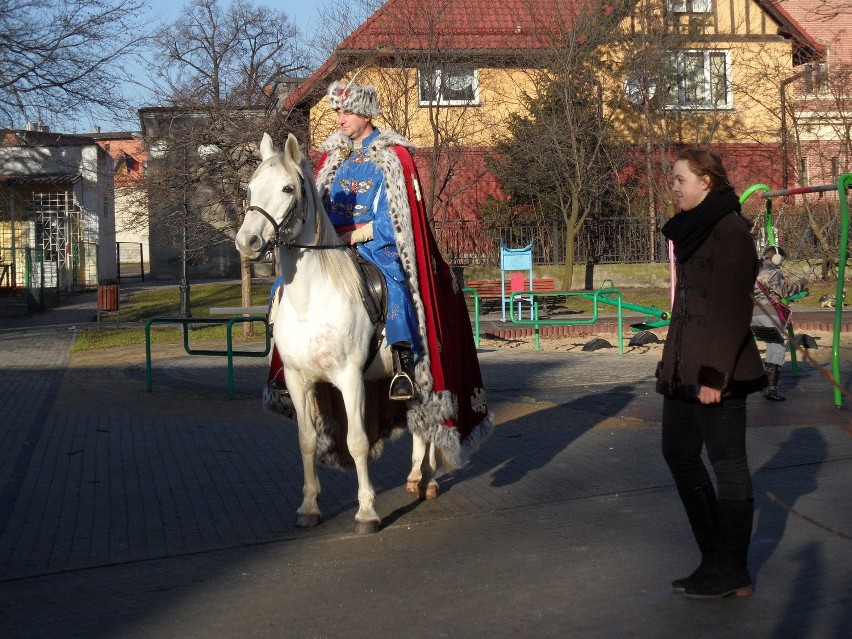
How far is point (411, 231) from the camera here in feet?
23.4

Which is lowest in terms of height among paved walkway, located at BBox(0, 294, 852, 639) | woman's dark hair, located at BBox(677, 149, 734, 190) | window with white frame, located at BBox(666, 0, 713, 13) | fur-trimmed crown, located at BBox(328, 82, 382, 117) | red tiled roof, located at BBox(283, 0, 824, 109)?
paved walkway, located at BBox(0, 294, 852, 639)

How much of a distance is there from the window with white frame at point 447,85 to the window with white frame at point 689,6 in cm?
538

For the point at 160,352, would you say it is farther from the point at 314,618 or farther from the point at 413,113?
the point at 314,618

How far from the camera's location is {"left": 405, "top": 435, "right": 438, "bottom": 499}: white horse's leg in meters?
7.68

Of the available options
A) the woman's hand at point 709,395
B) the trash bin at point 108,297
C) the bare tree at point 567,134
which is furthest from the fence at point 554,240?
the woman's hand at point 709,395

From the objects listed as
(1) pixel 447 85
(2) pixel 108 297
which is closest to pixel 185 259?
(2) pixel 108 297

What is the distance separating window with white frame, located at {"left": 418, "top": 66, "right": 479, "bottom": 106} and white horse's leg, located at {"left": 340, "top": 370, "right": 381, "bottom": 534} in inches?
807

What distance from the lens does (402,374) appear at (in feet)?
22.9

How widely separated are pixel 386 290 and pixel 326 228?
573 mm

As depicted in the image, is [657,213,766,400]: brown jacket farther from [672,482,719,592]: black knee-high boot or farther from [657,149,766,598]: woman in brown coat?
[672,482,719,592]: black knee-high boot

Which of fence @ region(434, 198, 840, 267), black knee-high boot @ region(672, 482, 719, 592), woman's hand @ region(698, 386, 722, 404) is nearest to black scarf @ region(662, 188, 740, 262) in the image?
woman's hand @ region(698, 386, 722, 404)

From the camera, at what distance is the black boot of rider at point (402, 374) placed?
6.94 meters

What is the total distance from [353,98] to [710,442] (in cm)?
333

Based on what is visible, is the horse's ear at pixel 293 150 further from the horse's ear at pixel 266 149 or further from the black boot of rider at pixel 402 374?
the black boot of rider at pixel 402 374
